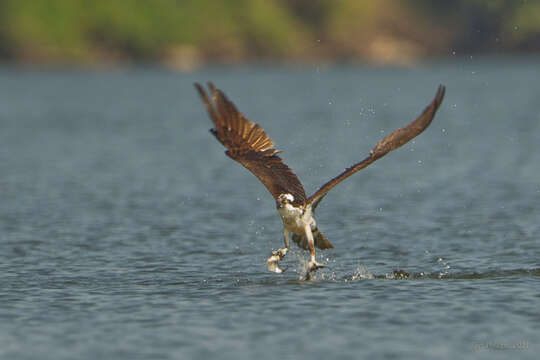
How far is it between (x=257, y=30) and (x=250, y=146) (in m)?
148

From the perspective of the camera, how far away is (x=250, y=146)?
1440cm

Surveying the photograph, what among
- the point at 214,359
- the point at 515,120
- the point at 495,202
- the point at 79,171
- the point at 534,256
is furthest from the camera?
the point at 515,120

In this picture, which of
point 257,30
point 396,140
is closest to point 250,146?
point 396,140

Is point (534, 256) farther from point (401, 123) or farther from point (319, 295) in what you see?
point (401, 123)

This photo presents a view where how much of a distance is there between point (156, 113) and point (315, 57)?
106 m

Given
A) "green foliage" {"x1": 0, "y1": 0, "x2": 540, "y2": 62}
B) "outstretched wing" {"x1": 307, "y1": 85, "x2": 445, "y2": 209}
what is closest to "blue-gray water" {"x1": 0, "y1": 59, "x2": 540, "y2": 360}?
"outstretched wing" {"x1": 307, "y1": 85, "x2": 445, "y2": 209}

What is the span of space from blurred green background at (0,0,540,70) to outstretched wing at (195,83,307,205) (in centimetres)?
12546

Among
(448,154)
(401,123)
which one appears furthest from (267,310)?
(401,123)

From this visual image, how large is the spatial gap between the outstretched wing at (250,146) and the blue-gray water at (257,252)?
1.37 metres

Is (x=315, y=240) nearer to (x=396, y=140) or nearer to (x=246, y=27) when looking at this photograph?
(x=396, y=140)

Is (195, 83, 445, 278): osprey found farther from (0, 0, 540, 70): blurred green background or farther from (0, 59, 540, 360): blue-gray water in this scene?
(0, 0, 540, 70): blurred green background

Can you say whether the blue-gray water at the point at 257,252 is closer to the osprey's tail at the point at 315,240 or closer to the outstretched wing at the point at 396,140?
the osprey's tail at the point at 315,240

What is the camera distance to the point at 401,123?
51.4 metres

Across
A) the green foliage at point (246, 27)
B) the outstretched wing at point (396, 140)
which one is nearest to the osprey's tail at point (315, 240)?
the outstretched wing at point (396, 140)
